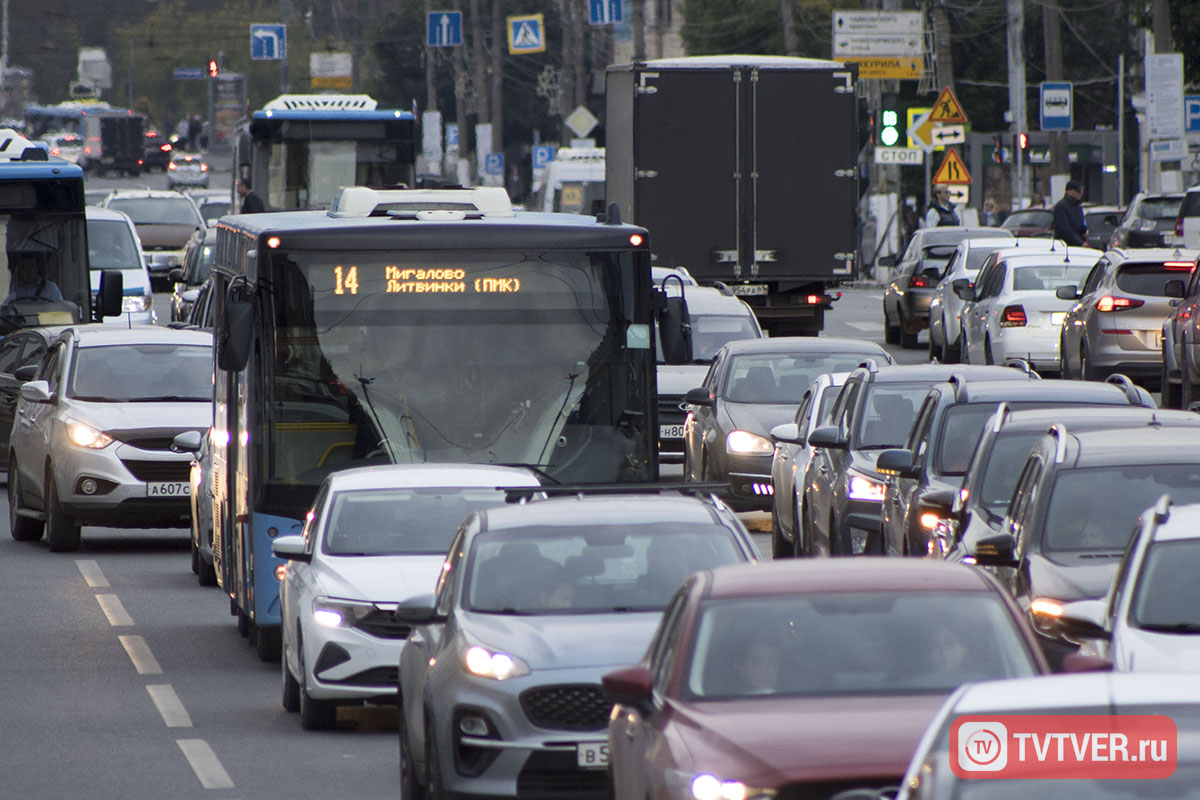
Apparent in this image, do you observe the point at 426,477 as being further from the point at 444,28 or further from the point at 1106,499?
the point at 444,28

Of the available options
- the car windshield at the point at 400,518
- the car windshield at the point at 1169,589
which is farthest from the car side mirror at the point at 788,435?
the car windshield at the point at 1169,589

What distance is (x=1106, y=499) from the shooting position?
1152 centimetres

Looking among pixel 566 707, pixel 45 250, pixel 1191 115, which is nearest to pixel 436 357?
pixel 566 707

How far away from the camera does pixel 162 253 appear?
52.8 meters

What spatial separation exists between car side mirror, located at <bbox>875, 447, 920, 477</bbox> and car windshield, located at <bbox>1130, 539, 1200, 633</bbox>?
523 centimetres

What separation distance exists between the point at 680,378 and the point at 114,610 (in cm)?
968

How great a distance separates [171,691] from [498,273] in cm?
299

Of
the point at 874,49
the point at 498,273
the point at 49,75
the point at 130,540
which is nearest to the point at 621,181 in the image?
the point at 130,540

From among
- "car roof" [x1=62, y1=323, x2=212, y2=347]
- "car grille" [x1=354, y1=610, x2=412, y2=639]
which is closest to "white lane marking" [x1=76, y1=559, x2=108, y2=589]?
Answer: "car roof" [x1=62, y1=323, x2=212, y2=347]

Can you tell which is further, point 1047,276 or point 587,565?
point 1047,276

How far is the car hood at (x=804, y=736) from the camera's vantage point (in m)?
7.18

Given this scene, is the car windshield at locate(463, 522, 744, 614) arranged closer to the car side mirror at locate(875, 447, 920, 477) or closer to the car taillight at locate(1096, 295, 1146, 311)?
the car side mirror at locate(875, 447, 920, 477)

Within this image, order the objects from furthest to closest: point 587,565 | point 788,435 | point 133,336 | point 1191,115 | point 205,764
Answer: point 1191,115, point 133,336, point 788,435, point 205,764, point 587,565

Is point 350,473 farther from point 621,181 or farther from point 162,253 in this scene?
point 162,253
